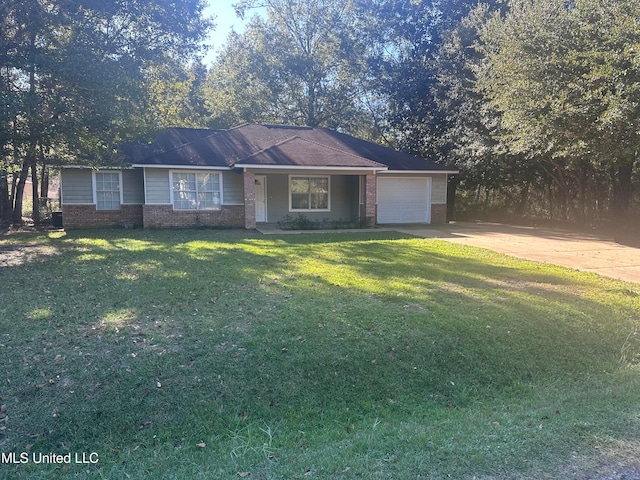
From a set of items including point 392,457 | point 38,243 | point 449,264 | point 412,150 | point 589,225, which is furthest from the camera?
point 412,150

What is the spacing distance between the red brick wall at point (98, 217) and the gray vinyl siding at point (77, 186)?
22 centimetres

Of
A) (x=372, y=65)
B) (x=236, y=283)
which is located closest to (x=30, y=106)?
(x=236, y=283)

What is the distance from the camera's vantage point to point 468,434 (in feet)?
11.1

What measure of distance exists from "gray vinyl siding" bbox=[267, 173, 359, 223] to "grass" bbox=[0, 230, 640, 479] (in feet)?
35.6

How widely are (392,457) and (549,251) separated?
9.52 m

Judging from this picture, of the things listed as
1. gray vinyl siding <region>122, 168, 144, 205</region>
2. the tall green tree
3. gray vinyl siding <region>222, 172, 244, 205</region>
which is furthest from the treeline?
gray vinyl siding <region>222, 172, 244, 205</region>

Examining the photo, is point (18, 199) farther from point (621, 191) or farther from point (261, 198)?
point (621, 191)

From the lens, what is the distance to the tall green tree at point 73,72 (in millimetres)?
9109

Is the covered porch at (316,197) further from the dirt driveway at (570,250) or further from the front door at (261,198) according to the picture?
the dirt driveway at (570,250)

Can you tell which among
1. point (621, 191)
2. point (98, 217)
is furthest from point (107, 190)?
point (621, 191)

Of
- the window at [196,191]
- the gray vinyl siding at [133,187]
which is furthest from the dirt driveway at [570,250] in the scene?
the gray vinyl siding at [133,187]

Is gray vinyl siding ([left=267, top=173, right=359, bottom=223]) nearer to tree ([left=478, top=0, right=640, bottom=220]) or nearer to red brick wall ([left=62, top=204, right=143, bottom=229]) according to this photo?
red brick wall ([left=62, top=204, right=143, bottom=229])

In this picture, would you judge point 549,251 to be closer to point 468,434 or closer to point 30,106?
point 468,434

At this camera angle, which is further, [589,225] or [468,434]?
[589,225]
